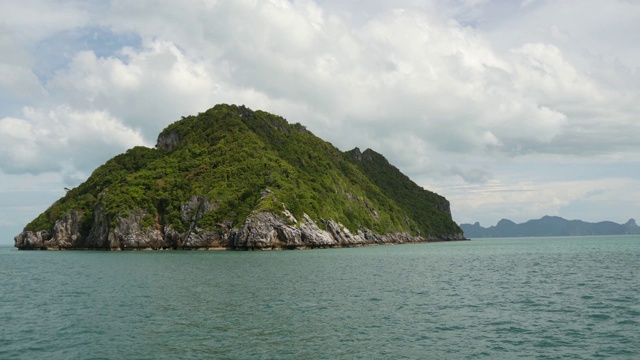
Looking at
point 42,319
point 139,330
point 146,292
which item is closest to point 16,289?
point 146,292

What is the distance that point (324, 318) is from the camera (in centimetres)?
4162

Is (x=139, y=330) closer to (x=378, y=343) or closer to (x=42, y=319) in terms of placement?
(x=42, y=319)

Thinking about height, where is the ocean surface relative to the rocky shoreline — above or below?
below

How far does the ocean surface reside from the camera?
103 feet

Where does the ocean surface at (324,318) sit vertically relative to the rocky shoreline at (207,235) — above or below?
below

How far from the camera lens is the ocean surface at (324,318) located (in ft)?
103

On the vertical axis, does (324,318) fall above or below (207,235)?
below

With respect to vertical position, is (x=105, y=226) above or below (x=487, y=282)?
above

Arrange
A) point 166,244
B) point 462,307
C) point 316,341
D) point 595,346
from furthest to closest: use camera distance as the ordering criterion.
Answer: point 166,244
point 462,307
point 316,341
point 595,346

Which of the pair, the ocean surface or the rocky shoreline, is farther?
the rocky shoreline

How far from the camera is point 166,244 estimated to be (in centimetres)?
19200

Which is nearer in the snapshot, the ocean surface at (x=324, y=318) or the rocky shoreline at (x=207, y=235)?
the ocean surface at (x=324, y=318)

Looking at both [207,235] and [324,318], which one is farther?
[207,235]

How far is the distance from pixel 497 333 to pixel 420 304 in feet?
43.8
